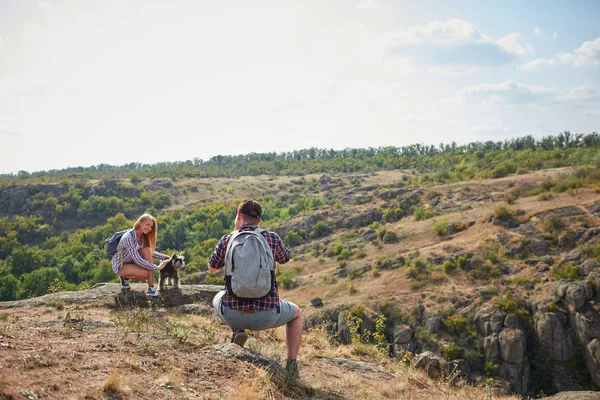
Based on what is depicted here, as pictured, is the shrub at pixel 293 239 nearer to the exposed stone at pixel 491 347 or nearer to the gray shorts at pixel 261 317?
the exposed stone at pixel 491 347

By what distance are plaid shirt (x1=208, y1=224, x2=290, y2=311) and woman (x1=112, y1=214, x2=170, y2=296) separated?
2.53m

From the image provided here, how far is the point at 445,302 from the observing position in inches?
1201

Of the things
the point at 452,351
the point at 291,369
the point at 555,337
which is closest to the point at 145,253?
the point at 291,369

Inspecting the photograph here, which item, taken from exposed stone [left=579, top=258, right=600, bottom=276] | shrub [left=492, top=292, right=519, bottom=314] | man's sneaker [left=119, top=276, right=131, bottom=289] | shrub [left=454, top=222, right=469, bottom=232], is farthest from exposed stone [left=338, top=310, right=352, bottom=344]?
man's sneaker [left=119, top=276, right=131, bottom=289]

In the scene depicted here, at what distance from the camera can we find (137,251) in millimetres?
6426

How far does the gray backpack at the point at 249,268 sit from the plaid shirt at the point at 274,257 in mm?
100

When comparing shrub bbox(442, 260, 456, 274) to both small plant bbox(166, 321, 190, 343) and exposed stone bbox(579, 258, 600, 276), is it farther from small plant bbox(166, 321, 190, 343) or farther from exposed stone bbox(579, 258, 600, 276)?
small plant bbox(166, 321, 190, 343)

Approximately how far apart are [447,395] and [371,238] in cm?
4395

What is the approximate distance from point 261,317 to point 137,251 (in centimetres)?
319

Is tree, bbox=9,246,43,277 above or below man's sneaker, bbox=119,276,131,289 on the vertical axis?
below

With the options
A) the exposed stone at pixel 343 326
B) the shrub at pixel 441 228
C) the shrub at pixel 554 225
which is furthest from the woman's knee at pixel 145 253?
the shrub at pixel 441 228

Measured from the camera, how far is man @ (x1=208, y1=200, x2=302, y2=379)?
13.5 ft

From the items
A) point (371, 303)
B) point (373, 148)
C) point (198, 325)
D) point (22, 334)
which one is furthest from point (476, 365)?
point (373, 148)

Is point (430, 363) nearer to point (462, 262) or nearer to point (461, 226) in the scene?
point (462, 262)
